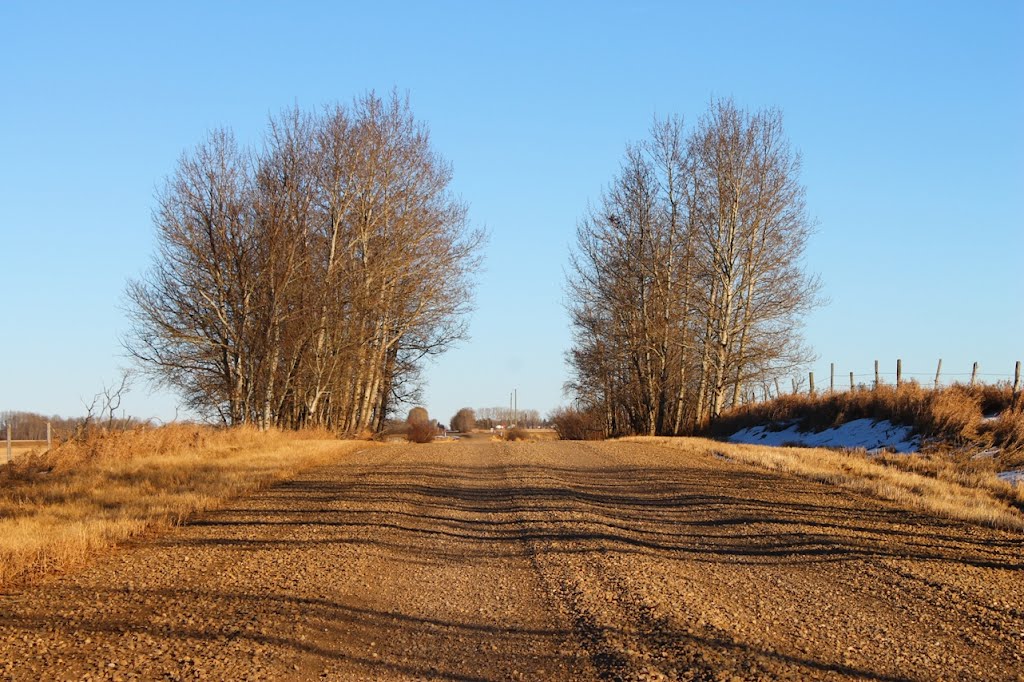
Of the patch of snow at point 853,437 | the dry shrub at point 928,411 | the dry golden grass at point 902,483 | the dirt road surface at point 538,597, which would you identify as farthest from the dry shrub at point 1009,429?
the dirt road surface at point 538,597

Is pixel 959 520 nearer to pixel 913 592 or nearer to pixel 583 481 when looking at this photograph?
pixel 913 592

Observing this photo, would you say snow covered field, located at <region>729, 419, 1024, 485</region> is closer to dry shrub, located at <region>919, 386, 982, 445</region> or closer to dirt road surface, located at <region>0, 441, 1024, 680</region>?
dry shrub, located at <region>919, 386, 982, 445</region>

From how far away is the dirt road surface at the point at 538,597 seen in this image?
5564 mm

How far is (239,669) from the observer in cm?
541

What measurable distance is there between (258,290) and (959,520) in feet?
76.9

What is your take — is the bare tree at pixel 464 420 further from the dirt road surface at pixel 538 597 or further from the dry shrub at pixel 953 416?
the dirt road surface at pixel 538 597

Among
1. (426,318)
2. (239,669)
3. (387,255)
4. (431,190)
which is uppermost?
(431,190)

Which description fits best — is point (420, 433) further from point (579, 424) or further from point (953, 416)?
point (953, 416)

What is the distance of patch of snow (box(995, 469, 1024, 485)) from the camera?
1498 cm

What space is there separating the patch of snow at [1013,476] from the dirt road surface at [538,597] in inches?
165

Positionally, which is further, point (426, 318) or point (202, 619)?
point (426, 318)

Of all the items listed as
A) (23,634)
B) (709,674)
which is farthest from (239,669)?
(709,674)

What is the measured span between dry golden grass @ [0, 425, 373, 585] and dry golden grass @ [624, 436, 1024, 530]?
9.41 m

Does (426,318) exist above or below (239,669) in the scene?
above
